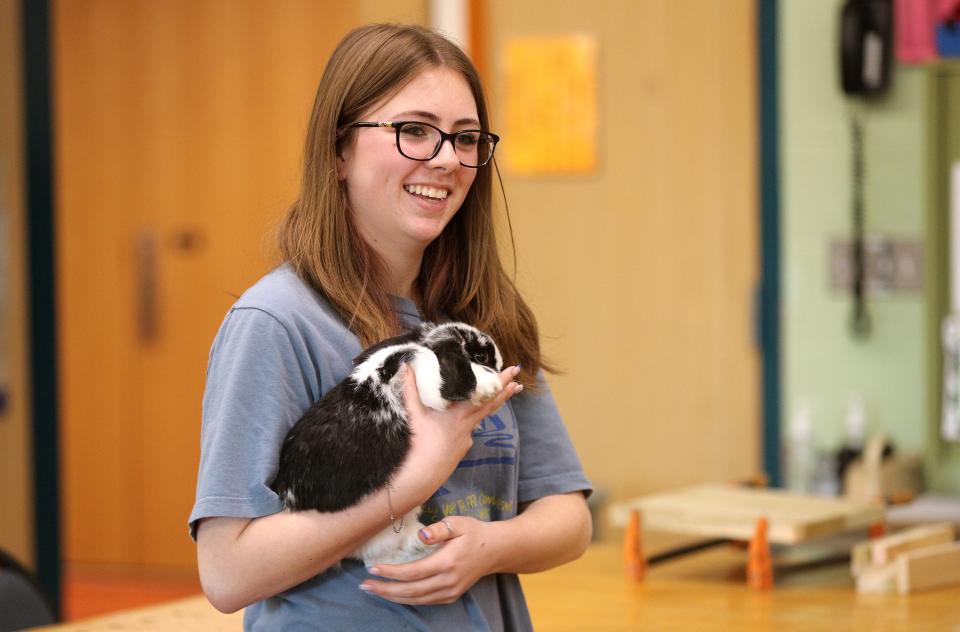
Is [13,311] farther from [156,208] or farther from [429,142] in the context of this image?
[429,142]

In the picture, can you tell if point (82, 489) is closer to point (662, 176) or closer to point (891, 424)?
point (662, 176)

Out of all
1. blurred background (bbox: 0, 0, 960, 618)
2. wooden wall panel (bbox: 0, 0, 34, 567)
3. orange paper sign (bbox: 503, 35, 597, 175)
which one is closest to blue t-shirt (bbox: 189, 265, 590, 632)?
blurred background (bbox: 0, 0, 960, 618)

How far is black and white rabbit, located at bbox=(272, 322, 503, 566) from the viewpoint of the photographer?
1332 millimetres

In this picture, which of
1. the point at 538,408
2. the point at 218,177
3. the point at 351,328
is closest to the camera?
the point at 351,328

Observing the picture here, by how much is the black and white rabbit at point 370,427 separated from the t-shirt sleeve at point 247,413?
0.02m

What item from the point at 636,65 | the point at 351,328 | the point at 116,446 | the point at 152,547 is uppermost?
the point at 636,65

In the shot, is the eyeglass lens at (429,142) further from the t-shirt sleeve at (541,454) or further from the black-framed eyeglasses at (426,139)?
the t-shirt sleeve at (541,454)

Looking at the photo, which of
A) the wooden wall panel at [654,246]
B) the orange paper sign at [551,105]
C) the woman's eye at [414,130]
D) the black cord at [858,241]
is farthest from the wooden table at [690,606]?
the orange paper sign at [551,105]

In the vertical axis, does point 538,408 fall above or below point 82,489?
above

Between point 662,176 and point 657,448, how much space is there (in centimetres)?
86

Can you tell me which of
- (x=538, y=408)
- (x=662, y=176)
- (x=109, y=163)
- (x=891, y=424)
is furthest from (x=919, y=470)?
(x=109, y=163)

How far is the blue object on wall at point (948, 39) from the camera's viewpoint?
3295 millimetres

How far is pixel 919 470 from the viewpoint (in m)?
3.18

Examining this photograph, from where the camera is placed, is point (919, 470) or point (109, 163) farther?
point (109, 163)
